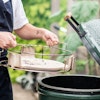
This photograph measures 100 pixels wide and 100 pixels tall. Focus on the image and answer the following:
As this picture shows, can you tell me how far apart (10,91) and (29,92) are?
3.19 meters

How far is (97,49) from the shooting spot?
3.03 meters

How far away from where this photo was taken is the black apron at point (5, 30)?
3.23 m

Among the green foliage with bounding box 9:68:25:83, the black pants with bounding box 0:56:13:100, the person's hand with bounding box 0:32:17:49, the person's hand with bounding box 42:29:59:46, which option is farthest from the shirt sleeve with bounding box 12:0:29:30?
the green foliage with bounding box 9:68:25:83

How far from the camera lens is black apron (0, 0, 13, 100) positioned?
3.23 m

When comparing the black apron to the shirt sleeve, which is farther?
the shirt sleeve

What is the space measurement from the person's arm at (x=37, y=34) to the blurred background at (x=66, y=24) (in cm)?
13

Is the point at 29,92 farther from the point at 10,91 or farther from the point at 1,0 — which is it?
the point at 1,0

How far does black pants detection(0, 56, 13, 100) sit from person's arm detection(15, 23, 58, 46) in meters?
0.37

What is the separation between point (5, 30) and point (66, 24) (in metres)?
3.21

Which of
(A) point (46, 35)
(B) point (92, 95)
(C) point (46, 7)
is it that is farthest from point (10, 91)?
(C) point (46, 7)

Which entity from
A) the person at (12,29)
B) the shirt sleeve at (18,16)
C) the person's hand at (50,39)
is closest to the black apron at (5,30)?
the person at (12,29)

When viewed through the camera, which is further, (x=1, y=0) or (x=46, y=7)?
(x=46, y=7)

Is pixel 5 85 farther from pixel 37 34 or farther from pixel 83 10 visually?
pixel 83 10

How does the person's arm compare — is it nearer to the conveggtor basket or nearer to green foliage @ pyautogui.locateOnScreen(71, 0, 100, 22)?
the conveggtor basket
